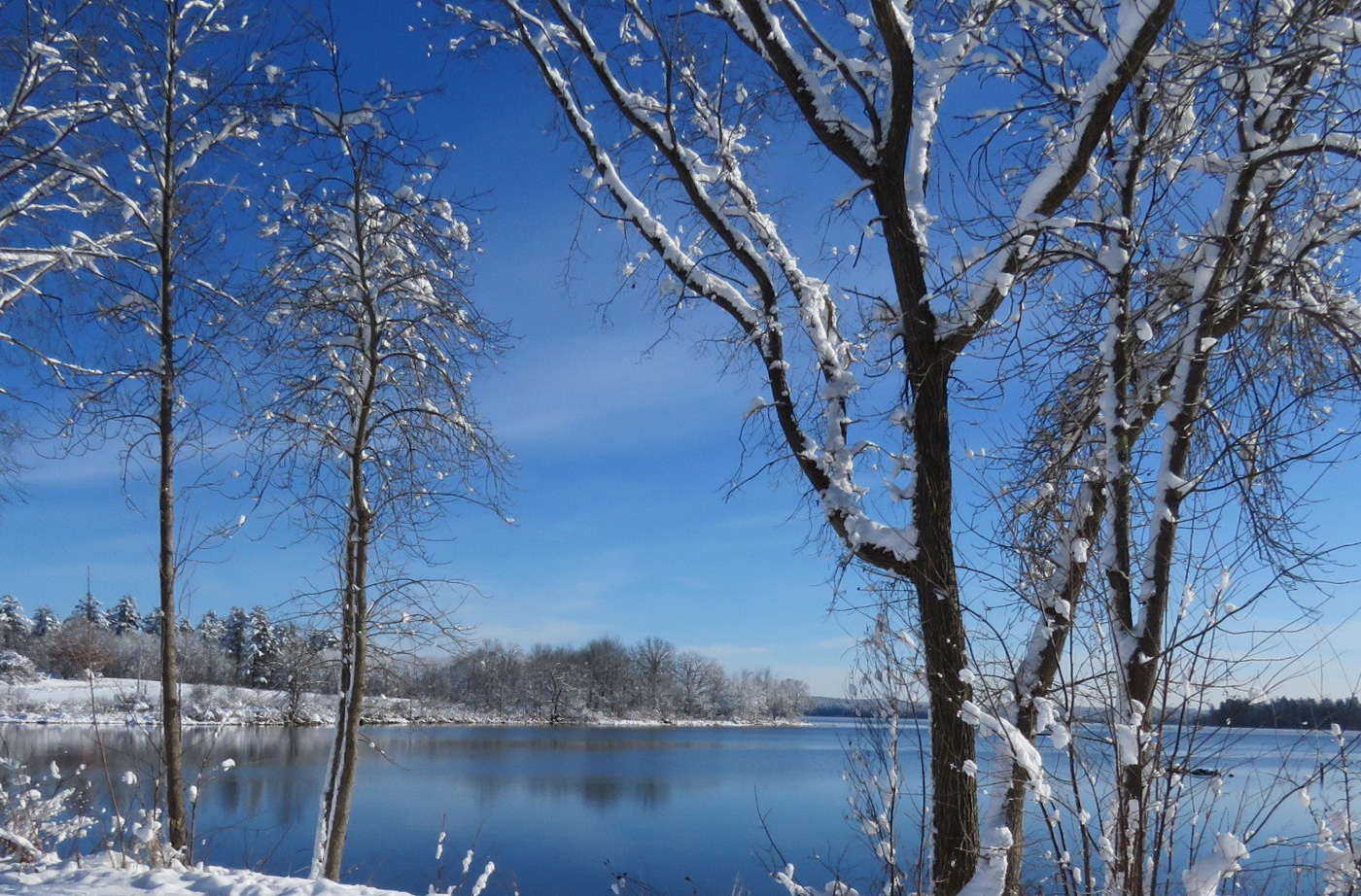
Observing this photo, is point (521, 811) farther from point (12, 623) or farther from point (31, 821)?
point (12, 623)

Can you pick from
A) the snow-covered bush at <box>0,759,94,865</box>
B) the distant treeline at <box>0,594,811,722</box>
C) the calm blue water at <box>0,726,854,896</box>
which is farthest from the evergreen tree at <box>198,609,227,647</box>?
the snow-covered bush at <box>0,759,94,865</box>

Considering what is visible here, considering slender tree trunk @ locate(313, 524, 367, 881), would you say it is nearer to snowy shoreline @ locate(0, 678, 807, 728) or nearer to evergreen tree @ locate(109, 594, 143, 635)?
snowy shoreline @ locate(0, 678, 807, 728)

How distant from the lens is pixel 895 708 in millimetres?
3521

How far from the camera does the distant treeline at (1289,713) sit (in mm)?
2469

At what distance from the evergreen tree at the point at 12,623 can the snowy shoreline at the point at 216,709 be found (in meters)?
3.82

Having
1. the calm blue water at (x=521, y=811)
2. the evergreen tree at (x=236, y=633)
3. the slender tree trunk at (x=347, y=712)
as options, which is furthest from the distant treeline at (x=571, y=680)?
the slender tree trunk at (x=347, y=712)

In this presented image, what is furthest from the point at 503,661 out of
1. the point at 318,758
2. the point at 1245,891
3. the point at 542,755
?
the point at 1245,891

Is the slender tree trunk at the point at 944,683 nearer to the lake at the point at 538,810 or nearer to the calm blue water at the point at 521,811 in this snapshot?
the lake at the point at 538,810

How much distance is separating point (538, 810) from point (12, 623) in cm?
6099

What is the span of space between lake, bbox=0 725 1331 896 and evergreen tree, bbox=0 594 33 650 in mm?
20676

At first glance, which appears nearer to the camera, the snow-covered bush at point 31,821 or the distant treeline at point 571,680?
the snow-covered bush at point 31,821

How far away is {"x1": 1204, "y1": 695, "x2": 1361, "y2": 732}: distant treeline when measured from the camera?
247 cm

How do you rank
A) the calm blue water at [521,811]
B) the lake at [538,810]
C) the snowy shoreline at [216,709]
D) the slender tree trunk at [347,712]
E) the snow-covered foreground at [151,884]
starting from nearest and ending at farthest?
1. the snow-covered foreground at [151,884]
2. the snowy shoreline at [216,709]
3. the slender tree trunk at [347,712]
4. the lake at [538,810]
5. the calm blue water at [521,811]

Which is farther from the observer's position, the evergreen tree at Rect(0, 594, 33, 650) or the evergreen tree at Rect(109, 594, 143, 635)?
the evergreen tree at Rect(109, 594, 143, 635)
